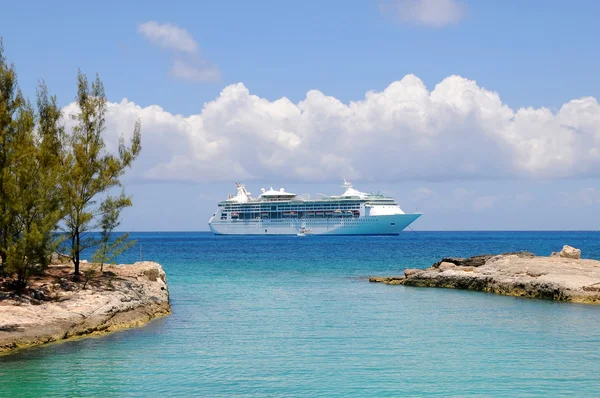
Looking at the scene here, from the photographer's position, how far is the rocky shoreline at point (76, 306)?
15.1 meters

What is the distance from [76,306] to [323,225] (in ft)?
336

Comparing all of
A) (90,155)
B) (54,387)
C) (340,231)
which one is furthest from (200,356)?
(340,231)

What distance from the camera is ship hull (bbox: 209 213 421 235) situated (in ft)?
370

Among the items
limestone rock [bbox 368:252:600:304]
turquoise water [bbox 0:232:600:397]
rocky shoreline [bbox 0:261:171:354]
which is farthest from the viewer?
limestone rock [bbox 368:252:600:304]

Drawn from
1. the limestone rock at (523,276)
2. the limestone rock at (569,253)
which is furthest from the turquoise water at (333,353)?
the limestone rock at (569,253)

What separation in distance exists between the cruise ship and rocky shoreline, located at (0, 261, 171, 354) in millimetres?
92055

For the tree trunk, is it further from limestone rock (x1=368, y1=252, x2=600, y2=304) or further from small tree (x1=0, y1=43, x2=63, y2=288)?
limestone rock (x1=368, y1=252, x2=600, y2=304)

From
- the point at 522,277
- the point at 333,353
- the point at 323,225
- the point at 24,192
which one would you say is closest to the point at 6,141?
the point at 24,192

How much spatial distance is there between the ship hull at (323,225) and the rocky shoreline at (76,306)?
92.0m

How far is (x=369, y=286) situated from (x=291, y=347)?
52.3 feet

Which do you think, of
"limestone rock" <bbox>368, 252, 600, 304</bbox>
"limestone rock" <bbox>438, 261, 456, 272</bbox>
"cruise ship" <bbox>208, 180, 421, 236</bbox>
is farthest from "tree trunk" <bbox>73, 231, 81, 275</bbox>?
"cruise ship" <bbox>208, 180, 421, 236</bbox>

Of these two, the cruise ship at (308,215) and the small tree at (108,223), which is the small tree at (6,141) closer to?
the small tree at (108,223)

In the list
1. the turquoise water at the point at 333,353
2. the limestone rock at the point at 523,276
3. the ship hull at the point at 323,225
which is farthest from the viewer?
the ship hull at the point at 323,225

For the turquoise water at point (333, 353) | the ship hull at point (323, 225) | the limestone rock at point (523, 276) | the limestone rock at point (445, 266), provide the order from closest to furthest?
the turquoise water at point (333, 353) < the limestone rock at point (523, 276) < the limestone rock at point (445, 266) < the ship hull at point (323, 225)
